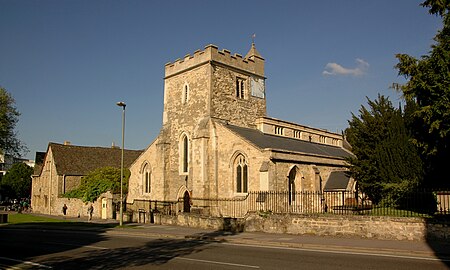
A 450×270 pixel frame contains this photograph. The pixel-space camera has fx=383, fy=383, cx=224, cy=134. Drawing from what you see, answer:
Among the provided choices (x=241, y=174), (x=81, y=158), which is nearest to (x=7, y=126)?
(x=81, y=158)

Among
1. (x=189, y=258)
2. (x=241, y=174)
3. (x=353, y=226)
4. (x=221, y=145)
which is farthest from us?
(x=221, y=145)

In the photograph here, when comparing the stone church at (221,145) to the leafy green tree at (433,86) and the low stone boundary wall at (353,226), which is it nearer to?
the low stone boundary wall at (353,226)

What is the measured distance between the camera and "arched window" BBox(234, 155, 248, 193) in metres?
28.0

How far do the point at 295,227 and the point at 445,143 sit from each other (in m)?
7.80

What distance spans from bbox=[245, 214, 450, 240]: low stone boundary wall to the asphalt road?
3671 millimetres

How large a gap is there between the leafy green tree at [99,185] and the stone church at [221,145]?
6.45 ft

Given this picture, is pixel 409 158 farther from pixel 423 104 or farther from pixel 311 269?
pixel 311 269

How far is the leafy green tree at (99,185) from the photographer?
37.5 metres

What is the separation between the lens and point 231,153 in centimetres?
2861

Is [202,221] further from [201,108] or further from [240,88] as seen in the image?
[240,88]

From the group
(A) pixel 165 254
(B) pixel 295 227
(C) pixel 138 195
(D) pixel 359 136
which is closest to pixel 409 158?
(D) pixel 359 136

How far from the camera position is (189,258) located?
12.3 metres

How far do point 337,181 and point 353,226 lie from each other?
13.8 m

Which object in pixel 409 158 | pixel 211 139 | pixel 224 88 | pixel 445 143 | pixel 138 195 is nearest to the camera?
pixel 445 143
